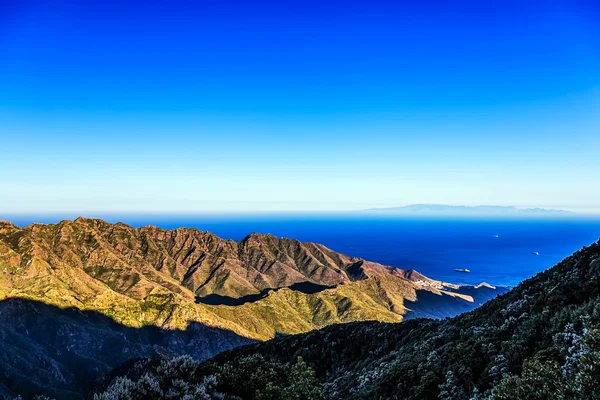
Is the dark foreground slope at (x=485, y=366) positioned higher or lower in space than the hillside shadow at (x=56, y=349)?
higher

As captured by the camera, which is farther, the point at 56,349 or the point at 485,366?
the point at 56,349

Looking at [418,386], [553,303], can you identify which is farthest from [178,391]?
[553,303]

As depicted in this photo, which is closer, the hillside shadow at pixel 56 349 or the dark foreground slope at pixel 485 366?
A: the dark foreground slope at pixel 485 366

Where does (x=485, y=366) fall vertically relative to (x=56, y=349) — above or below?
above
